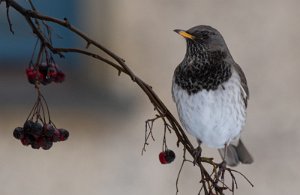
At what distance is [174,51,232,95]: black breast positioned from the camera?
7.44 feet

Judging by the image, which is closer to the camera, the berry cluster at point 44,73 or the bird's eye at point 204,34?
the berry cluster at point 44,73

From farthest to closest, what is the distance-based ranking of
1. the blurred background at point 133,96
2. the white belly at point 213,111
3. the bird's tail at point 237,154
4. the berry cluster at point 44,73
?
1. the blurred background at point 133,96
2. the bird's tail at point 237,154
3. the white belly at point 213,111
4. the berry cluster at point 44,73

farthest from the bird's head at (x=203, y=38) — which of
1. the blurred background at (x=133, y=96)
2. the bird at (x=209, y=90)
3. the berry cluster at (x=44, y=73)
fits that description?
the blurred background at (x=133, y=96)

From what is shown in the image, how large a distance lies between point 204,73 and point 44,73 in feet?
2.38

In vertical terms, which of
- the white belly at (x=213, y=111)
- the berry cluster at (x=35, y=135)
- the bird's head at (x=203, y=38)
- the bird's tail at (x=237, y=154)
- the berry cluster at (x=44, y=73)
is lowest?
the berry cluster at (x=35, y=135)

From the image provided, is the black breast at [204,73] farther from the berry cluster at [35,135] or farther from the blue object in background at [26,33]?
the blue object in background at [26,33]

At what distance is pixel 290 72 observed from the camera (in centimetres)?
377

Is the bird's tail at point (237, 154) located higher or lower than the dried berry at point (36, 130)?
higher

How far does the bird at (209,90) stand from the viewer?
2.26 m

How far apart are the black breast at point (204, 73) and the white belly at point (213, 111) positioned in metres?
0.01

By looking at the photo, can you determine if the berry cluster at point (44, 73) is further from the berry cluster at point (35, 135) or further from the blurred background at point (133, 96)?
the blurred background at point (133, 96)

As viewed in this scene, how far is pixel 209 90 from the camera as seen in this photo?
2258 mm

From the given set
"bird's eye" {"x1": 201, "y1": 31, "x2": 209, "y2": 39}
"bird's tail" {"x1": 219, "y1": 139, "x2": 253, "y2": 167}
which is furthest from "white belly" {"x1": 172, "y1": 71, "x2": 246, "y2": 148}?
"bird's tail" {"x1": 219, "y1": 139, "x2": 253, "y2": 167}

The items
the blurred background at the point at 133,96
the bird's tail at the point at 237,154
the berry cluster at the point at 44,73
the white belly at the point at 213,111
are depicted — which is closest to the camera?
the berry cluster at the point at 44,73
